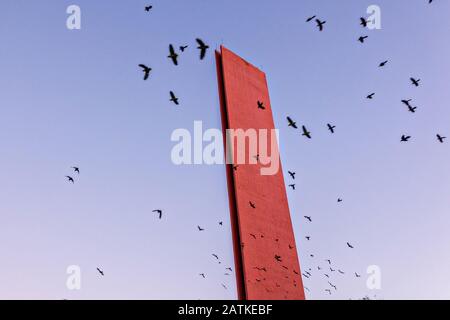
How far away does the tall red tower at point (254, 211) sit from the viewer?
21516 millimetres

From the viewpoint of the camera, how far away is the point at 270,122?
27234 millimetres

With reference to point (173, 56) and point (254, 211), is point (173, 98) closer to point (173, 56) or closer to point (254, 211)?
point (173, 56)

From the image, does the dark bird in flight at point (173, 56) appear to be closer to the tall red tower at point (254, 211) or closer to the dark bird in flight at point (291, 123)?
the dark bird in flight at point (291, 123)

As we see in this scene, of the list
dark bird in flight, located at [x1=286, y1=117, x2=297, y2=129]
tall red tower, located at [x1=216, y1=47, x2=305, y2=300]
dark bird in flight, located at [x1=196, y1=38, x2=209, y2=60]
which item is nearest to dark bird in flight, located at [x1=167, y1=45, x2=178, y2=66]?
dark bird in flight, located at [x1=196, y1=38, x2=209, y2=60]

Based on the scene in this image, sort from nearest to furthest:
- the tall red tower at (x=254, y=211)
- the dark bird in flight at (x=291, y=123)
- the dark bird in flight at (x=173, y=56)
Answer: the dark bird in flight at (x=173, y=56)
the dark bird in flight at (x=291, y=123)
the tall red tower at (x=254, y=211)

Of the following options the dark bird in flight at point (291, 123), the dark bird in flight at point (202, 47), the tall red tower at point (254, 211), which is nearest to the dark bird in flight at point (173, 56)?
the dark bird in flight at point (202, 47)

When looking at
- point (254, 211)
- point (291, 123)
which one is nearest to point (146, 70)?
point (291, 123)

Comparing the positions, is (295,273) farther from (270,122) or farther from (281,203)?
(270,122)

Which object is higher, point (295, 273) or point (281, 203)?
point (281, 203)

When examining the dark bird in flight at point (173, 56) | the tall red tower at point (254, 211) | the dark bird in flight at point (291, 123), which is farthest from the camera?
the tall red tower at point (254, 211)

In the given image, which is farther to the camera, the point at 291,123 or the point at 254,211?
the point at 254,211

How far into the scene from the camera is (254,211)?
75.5 ft
